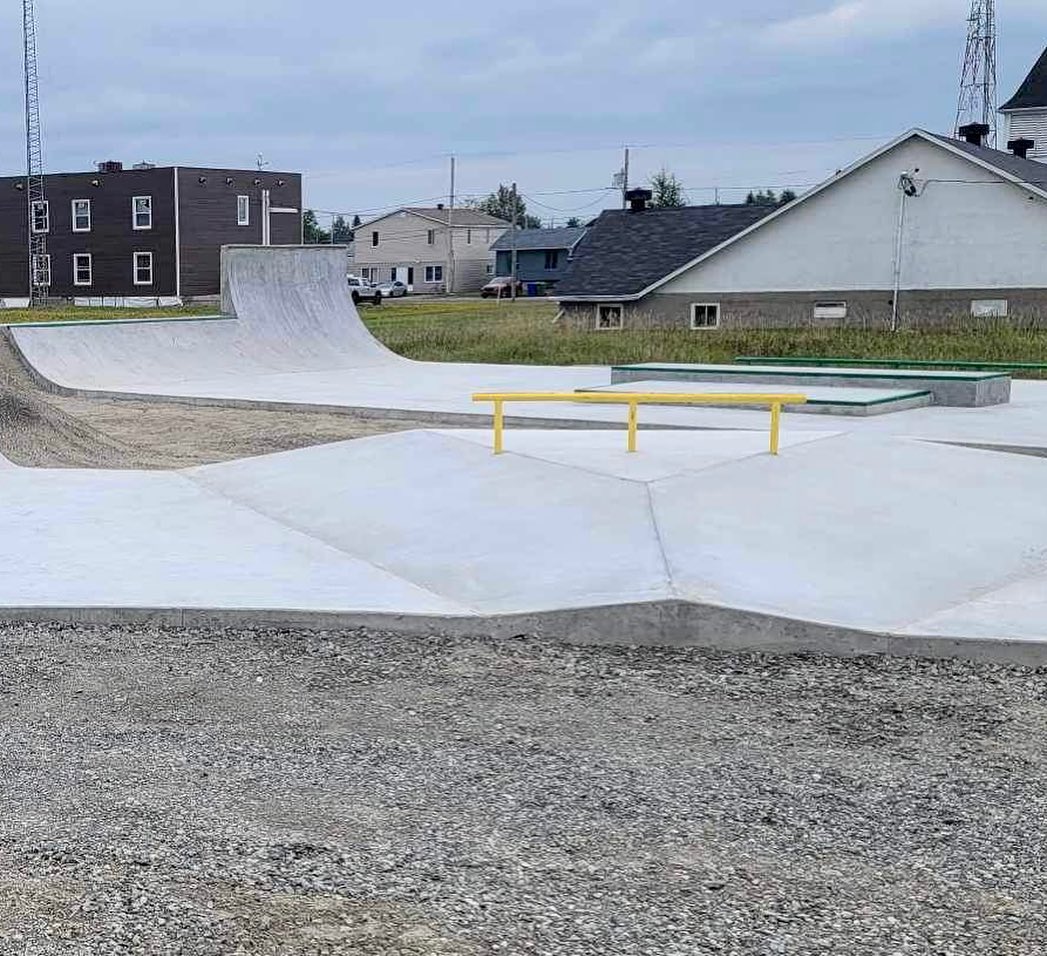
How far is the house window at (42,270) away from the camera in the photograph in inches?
2499

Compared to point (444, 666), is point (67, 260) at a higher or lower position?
higher

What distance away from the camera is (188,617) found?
6.83 metres

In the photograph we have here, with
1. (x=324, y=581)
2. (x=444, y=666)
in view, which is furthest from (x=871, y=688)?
(x=324, y=581)

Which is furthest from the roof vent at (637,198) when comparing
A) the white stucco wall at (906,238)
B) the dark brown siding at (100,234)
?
the dark brown siding at (100,234)

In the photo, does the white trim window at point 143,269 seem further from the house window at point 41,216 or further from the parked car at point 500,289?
the parked car at point 500,289

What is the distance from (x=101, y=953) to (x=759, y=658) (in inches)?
147

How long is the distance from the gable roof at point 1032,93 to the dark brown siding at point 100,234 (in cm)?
3739

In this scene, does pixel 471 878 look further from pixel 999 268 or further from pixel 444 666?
pixel 999 268

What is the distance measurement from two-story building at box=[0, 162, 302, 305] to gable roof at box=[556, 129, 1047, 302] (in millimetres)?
21848

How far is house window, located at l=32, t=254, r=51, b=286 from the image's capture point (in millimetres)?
63469

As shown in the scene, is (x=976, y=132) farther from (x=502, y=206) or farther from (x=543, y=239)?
(x=502, y=206)

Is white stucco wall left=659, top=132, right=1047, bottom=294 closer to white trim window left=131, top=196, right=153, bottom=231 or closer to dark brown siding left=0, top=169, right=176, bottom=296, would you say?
dark brown siding left=0, top=169, right=176, bottom=296

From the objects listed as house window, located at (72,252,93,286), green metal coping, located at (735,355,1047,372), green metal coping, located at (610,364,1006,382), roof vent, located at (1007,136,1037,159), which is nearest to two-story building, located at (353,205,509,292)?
house window, located at (72,252,93,286)

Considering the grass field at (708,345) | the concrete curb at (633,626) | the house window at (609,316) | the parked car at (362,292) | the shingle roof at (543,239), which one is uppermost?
the shingle roof at (543,239)
